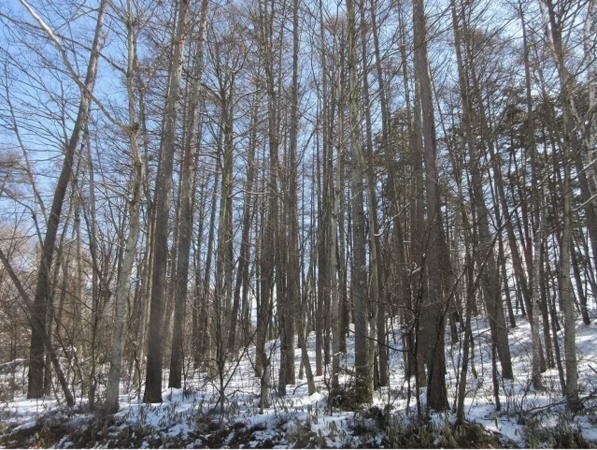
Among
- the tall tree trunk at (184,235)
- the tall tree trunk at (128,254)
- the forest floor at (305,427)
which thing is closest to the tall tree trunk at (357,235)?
the forest floor at (305,427)

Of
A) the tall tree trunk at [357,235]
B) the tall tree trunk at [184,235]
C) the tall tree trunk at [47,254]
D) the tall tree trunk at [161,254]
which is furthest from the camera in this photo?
the tall tree trunk at [184,235]

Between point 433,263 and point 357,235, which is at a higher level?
point 357,235

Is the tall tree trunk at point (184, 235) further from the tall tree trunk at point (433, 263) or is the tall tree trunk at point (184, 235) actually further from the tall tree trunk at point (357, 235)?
the tall tree trunk at point (433, 263)

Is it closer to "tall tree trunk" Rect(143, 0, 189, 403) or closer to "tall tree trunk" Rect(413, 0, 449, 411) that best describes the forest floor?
"tall tree trunk" Rect(413, 0, 449, 411)

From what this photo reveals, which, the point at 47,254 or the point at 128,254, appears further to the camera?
the point at 47,254

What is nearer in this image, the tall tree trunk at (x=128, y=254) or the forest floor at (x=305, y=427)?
the forest floor at (x=305, y=427)

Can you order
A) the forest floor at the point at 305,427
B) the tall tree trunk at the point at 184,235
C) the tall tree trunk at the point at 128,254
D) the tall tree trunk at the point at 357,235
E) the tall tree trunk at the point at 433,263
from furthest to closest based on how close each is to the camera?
the tall tree trunk at the point at 184,235 < the tall tree trunk at the point at 357,235 < the tall tree trunk at the point at 128,254 < the tall tree trunk at the point at 433,263 < the forest floor at the point at 305,427

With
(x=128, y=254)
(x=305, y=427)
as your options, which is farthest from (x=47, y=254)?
(x=305, y=427)

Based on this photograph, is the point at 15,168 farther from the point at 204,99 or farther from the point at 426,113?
the point at 426,113

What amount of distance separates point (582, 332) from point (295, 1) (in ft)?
53.3

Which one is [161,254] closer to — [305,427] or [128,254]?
[128,254]

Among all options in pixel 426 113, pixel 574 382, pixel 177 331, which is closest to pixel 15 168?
pixel 177 331

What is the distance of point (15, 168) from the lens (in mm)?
8164

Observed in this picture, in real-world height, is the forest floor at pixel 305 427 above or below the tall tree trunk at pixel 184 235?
below
